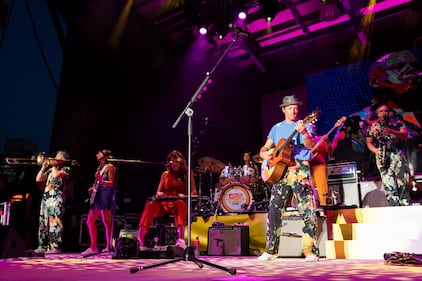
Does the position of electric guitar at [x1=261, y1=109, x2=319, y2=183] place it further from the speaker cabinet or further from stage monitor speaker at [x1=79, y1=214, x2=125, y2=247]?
stage monitor speaker at [x1=79, y1=214, x2=125, y2=247]

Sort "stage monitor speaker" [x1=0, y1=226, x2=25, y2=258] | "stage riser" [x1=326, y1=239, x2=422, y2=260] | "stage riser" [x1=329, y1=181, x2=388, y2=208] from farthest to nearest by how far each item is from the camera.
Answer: "stage riser" [x1=329, y1=181, x2=388, y2=208] → "stage monitor speaker" [x1=0, y1=226, x2=25, y2=258] → "stage riser" [x1=326, y1=239, x2=422, y2=260]

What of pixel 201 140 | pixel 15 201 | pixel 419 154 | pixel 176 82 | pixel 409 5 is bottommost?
pixel 15 201

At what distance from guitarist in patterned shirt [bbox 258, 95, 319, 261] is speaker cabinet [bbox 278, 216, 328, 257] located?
1.04 meters

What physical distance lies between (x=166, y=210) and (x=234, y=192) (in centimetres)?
152

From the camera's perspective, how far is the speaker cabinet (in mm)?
5535

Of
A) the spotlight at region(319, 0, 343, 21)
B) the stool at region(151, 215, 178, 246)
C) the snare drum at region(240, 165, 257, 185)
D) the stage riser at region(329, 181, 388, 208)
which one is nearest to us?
the stage riser at region(329, 181, 388, 208)

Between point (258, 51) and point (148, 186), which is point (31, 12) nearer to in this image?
point (148, 186)

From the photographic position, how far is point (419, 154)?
875cm

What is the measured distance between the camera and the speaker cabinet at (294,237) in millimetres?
5535

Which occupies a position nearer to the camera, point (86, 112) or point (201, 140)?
point (86, 112)

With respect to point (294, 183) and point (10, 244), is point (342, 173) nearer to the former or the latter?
point (294, 183)

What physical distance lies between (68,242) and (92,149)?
2.06 metres

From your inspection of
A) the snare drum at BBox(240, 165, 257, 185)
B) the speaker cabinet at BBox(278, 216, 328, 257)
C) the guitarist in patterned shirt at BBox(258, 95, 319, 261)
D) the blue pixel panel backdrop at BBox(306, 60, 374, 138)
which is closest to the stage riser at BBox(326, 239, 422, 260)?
the speaker cabinet at BBox(278, 216, 328, 257)

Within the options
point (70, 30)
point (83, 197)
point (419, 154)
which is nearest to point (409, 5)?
point (419, 154)
